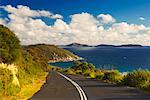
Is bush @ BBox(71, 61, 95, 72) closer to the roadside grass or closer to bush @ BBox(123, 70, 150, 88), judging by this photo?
bush @ BBox(123, 70, 150, 88)

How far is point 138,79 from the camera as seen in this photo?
28109 millimetres

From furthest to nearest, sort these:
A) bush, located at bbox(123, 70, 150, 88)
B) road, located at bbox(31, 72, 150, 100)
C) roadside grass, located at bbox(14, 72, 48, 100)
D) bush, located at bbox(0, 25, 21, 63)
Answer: bush, located at bbox(0, 25, 21, 63), bush, located at bbox(123, 70, 150, 88), roadside grass, located at bbox(14, 72, 48, 100), road, located at bbox(31, 72, 150, 100)

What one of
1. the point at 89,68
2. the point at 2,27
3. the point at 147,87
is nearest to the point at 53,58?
the point at 89,68

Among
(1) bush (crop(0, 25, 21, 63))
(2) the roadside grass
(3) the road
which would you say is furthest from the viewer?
(1) bush (crop(0, 25, 21, 63))

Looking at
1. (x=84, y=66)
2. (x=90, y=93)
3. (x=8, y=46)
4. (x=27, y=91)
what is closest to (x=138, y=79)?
(x=90, y=93)

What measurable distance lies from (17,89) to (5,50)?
13431 mm

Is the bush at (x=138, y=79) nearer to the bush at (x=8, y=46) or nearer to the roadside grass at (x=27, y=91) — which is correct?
the roadside grass at (x=27, y=91)

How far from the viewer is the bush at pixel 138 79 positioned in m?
26.7

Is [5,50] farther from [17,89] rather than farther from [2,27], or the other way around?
[17,89]

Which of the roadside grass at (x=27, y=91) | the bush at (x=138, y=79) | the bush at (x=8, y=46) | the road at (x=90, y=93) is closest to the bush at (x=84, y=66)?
the bush at (x=8, y=46)

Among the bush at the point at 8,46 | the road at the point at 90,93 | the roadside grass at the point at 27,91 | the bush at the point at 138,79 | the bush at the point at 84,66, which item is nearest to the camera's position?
the road at the point at 90,93

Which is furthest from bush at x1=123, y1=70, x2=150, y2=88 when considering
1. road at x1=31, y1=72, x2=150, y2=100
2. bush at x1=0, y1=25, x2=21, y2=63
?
bush at x1=0, y1=25, x2=21, y2=63

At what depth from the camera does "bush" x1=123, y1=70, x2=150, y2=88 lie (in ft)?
87.6

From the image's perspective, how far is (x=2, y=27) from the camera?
3841 centimetres
